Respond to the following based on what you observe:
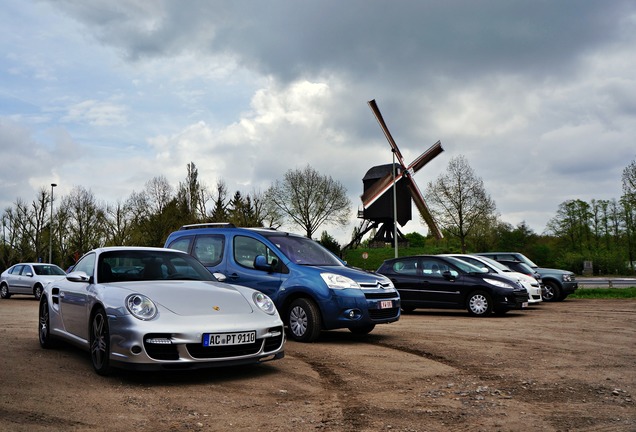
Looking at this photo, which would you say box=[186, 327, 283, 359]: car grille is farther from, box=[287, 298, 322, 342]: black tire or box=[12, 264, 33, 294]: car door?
box=[12, 264, 33, 294]: car door

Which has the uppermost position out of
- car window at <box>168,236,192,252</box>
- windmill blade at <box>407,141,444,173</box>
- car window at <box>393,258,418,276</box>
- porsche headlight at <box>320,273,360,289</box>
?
windmill blade at <box>407,141,444,173</box>

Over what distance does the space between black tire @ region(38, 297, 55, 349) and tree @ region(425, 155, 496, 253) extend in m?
41.8

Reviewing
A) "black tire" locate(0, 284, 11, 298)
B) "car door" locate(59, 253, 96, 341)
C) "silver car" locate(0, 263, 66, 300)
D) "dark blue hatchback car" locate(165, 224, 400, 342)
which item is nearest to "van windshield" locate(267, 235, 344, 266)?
"dark blue hatchback car" locate(165, 224, 400, 342)

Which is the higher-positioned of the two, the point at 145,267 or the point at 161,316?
the point at 145,267

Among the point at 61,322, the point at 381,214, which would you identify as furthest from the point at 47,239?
the point at 61,322

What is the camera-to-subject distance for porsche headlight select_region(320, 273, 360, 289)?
9.20m

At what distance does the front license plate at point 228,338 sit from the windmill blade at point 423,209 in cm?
4455

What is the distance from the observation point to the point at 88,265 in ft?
25.4

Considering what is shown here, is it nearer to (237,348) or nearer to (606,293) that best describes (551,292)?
(606,293)

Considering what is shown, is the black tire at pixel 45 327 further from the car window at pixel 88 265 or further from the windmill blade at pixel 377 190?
the windmill blade at pixel 377 190

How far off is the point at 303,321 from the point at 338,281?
86 cm

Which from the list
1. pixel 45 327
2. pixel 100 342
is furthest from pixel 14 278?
pixel 100 342

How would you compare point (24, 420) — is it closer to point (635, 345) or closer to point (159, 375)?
point (159, 375)

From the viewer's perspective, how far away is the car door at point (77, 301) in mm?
7102
